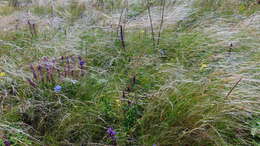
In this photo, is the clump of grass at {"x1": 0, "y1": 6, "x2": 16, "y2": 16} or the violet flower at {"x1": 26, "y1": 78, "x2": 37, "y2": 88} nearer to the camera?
the violet flower at {"x1": 26, "y1": 78, "x2": 37, "y2": 88}

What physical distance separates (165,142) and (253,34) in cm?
144

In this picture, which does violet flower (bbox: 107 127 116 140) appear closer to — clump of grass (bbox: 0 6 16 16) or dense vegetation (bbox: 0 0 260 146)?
dense vegetation (bbox: 0 0 260 146)

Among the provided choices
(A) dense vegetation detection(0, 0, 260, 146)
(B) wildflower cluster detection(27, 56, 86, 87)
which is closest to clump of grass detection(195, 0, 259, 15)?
(A) dense vegetation detection(0, 0, 260, 146)

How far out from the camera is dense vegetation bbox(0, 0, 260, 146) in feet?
4.15

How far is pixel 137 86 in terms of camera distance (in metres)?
1.61

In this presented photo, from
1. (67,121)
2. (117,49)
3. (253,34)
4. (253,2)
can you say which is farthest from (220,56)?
(253,2)

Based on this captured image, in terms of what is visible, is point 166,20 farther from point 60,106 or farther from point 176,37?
point 60,106

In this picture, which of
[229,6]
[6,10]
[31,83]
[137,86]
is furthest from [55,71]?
[6,10]

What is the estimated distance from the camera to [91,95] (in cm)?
153

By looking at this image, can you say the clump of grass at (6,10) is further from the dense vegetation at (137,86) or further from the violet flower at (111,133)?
the violet flower at (111,133)

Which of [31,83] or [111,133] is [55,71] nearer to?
[31,83]

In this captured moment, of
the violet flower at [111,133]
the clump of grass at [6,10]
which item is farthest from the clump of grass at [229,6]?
the clump of grass at [6,10]

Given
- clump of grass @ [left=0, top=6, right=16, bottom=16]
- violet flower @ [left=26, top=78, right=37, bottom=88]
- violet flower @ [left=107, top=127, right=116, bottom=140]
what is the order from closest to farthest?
1. violet flower @ [left=107, top=127, right=116, bottom=140]
2. violet flower @ [left=26, top=78, right=37, bottom=88]
3. clump of grass @ [left=0, top=6, right=16, bottom=16]

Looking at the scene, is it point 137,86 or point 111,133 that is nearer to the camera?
point 111,133
